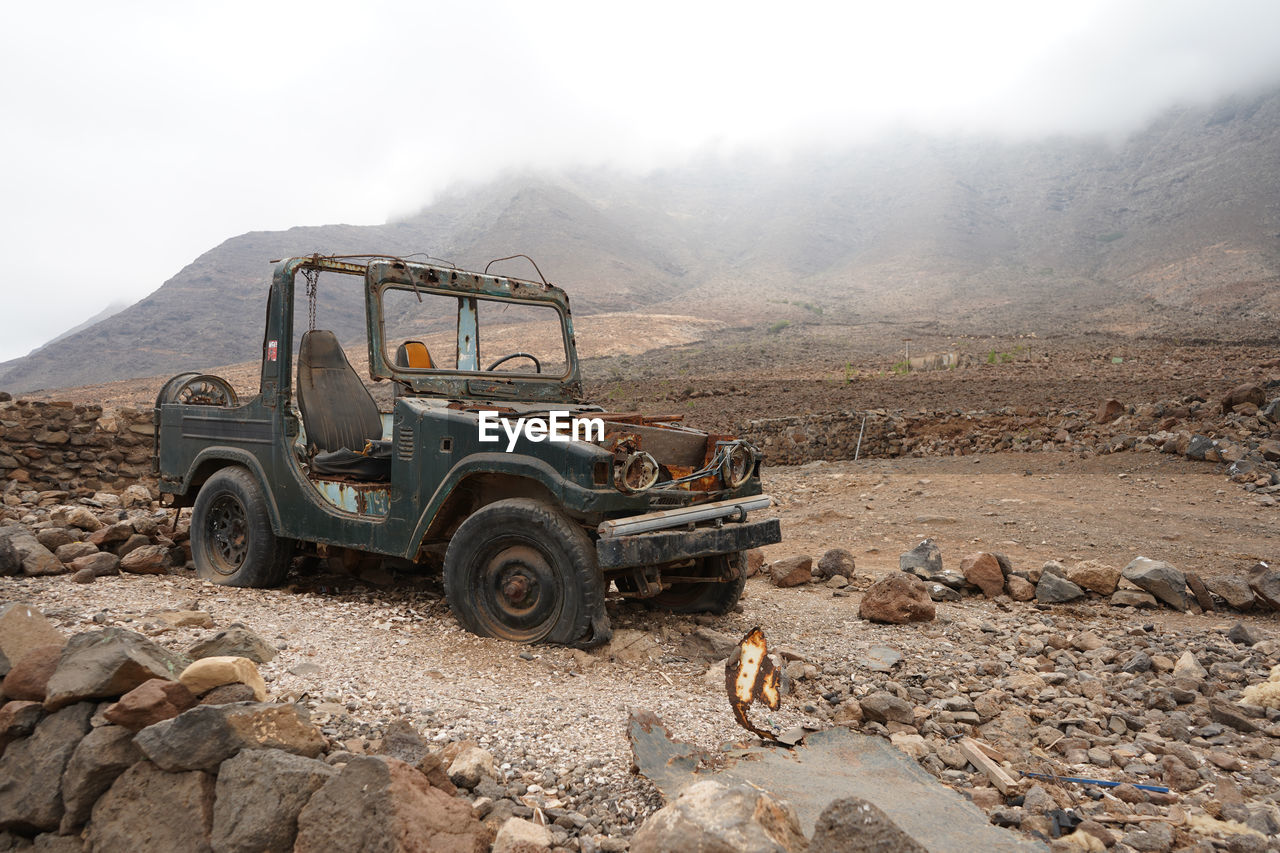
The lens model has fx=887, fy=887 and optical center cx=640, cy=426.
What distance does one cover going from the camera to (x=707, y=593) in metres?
5.34

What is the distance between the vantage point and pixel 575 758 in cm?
328

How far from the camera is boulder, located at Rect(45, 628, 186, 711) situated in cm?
342

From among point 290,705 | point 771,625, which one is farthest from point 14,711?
point 771,625

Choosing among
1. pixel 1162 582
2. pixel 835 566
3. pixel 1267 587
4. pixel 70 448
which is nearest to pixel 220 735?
pixel 835 566

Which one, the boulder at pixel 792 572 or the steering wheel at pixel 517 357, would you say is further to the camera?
the boulder at pixel 792 572

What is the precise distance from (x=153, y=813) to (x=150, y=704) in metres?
0.38

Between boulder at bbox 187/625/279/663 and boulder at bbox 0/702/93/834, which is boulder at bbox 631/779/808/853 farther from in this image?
boulder at bbox 0/702/93/834

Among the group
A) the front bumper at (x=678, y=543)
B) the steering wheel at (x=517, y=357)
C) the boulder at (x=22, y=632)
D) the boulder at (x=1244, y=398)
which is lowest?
the boulder at (x=22, y=632)

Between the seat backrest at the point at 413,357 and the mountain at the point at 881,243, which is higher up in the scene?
the mountain at the point at 881,243

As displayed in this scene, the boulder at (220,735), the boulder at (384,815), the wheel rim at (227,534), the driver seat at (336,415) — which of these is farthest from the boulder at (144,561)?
the boulder at (384,815)

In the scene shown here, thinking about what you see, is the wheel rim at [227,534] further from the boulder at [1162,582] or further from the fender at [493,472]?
the boulder at [1162,582]

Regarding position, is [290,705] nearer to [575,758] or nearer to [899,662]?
[575,758]

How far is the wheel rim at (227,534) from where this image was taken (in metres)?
5.93

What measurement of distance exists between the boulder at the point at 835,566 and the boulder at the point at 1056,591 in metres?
1.31
